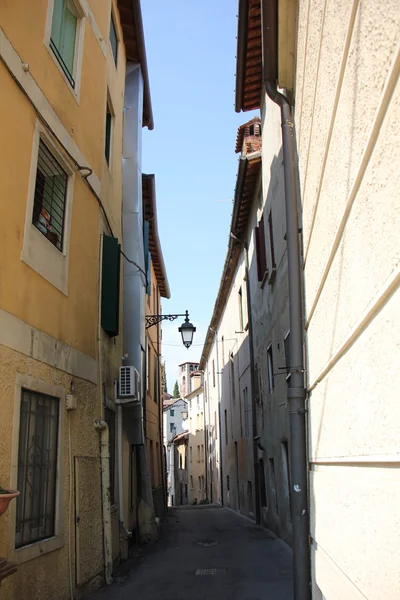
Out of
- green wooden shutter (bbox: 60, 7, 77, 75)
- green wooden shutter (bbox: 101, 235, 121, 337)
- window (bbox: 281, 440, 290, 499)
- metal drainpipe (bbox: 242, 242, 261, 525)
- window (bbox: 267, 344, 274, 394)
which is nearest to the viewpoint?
green wooden shutter (bbox: 60, 7, 77, 75)

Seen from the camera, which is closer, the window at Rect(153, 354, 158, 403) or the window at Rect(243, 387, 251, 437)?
the window at Rect(243, 387, 251, 437)

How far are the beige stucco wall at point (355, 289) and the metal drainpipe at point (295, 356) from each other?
41 cm

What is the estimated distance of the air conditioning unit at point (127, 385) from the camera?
886cm

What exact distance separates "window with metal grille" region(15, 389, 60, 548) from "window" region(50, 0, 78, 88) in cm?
421

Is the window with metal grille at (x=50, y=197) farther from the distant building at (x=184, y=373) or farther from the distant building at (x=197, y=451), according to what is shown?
the distant building at (x=184, y=373)

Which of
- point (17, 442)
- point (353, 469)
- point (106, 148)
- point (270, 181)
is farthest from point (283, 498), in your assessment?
point (353, 469)

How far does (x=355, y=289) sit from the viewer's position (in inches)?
99.4

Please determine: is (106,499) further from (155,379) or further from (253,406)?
(155,379)

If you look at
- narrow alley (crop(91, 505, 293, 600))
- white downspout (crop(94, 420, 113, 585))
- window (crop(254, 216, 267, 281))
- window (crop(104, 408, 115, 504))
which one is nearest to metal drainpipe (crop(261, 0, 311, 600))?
narrow alley (crop(91, 505, 293, 600))

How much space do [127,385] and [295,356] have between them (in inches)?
180

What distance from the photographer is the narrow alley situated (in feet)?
21.7

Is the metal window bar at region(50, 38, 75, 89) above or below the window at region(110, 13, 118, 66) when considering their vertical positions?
below

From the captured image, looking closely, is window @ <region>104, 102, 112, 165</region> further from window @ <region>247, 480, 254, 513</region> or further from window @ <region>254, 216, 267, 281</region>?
window @ <region>247, 480, 254, 513</region>

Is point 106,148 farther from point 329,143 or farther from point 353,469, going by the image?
point 353,469
